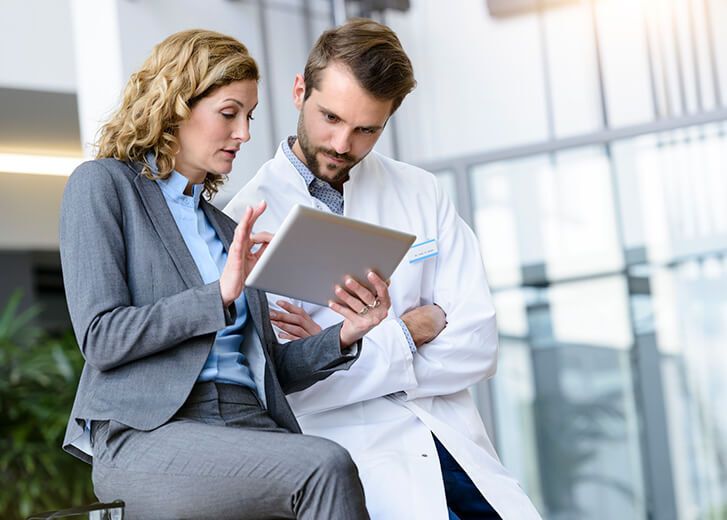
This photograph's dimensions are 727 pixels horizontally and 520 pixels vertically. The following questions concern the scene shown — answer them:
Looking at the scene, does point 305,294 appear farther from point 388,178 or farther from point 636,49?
point 636,49

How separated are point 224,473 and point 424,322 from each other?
795mm

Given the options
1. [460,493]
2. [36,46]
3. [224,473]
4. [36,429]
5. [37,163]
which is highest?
[36,46]

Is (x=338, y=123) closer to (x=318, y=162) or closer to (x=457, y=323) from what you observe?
(x=318, y=162)

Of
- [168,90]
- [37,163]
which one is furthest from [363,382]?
[37,163]

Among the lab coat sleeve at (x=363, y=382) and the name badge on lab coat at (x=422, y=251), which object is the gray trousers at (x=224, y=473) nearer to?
the lab coat sleeve at (x=363, y=382)

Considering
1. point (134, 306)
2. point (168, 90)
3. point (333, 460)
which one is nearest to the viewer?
point (333, 460)

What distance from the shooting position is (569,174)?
508 centimetres

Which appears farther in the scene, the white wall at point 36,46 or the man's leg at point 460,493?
the white wall at point 36,46

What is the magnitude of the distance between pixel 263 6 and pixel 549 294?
199 cm

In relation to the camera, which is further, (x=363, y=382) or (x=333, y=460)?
(x=363, y=382)

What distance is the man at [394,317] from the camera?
2213mm

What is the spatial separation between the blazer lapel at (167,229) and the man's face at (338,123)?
0.59m

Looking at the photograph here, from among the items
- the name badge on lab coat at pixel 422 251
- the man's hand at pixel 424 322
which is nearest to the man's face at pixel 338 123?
the name badge on lab coat at pixel 422 251

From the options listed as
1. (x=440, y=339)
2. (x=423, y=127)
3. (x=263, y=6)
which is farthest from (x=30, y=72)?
(x=440, y=339)
